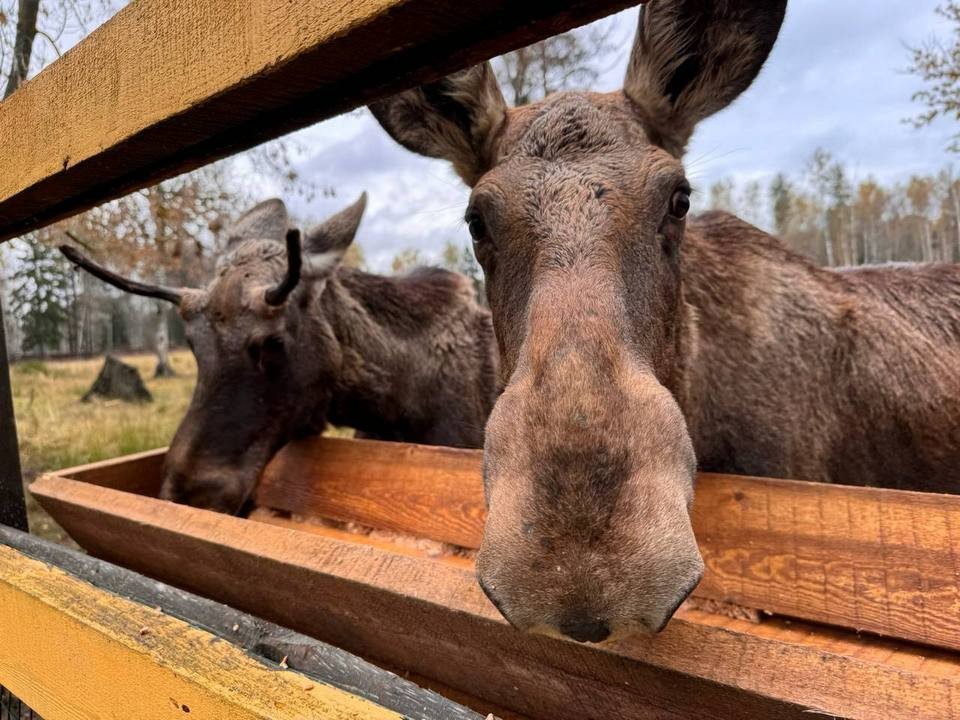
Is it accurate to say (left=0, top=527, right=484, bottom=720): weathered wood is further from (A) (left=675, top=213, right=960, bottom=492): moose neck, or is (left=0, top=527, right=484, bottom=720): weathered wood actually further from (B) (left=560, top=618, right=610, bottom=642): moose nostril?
(A) (left=675, top=213, right=960, bottom=492): moose neck

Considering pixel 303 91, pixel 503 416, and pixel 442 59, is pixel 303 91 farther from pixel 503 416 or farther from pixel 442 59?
pixel 503 416

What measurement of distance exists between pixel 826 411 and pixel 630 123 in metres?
1.68

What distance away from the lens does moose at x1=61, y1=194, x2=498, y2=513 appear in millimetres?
3869

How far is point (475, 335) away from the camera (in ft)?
16.1

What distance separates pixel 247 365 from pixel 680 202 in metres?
2.86

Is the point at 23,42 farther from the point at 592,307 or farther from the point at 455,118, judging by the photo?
the point at 592,307

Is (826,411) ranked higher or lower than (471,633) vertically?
higher

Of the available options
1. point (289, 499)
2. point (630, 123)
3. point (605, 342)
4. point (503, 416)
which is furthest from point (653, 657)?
point (289, 499)

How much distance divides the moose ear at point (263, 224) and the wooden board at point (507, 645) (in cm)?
276

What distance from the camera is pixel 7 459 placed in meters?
2.51

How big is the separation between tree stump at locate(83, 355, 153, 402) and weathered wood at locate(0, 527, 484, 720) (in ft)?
55.5

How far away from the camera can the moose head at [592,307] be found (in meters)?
1.28

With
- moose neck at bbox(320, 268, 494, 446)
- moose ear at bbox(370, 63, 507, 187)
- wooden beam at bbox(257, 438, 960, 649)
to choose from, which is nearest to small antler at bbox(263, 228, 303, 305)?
moose neck at bbox(320, 268, 494, 446)

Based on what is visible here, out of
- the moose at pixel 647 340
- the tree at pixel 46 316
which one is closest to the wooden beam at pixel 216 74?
the moose at pixel 647 340
